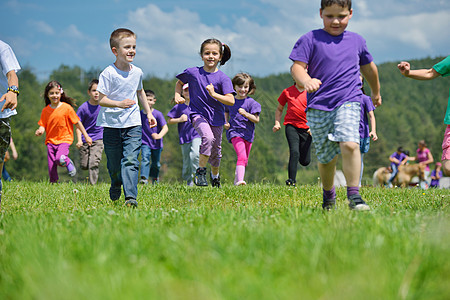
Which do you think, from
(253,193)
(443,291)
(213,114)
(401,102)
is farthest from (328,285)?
(401,102)

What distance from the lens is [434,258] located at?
7.96ft

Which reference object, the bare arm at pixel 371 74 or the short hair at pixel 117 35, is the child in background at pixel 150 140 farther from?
the bare arm at pixel 371 74

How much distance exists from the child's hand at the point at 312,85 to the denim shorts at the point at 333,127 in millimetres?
435

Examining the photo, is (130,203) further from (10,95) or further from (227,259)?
(227,259)

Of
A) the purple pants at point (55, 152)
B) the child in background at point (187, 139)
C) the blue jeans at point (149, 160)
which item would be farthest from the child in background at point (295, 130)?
the purple pants at point (55, 152)

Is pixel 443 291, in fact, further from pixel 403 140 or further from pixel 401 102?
pixel 401 102

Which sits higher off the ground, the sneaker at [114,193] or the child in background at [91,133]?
the child in background at [91,133]

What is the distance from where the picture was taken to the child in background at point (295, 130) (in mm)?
9867

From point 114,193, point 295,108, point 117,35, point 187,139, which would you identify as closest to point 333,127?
point 117,35

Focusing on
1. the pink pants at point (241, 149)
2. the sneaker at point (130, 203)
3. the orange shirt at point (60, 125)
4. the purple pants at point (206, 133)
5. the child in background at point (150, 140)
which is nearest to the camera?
the sneaker at point (130, 203)

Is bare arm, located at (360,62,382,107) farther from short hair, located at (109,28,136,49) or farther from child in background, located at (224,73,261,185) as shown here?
child in background, located at (224,73,261,185)

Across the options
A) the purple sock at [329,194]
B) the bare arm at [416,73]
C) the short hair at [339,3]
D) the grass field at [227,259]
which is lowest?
the grass field at [227,259]

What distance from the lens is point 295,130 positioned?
10.0 m

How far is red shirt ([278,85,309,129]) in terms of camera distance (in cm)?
984
